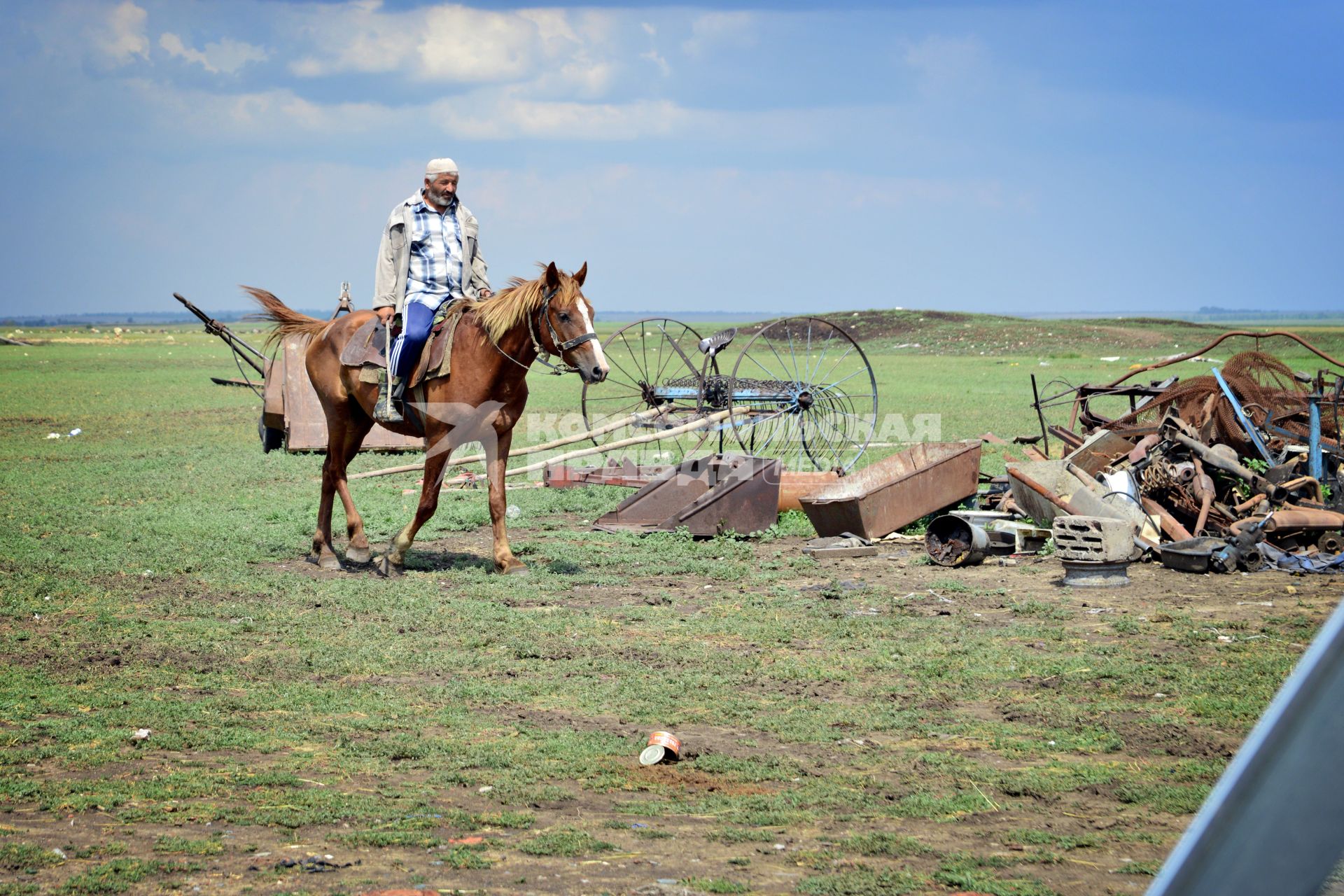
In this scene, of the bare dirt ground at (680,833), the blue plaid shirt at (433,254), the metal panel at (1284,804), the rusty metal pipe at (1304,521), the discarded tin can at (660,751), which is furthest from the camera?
the blue plaid shirt at (433,254)

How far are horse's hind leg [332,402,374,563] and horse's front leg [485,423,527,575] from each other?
112 cm

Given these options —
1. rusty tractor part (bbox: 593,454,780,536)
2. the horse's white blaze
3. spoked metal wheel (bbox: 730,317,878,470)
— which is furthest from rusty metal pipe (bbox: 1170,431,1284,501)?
the horse's white blaze

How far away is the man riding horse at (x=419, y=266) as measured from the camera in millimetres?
8547

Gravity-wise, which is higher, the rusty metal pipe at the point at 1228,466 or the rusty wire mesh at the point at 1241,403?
the rusty wire mesh at the point at 1241,403

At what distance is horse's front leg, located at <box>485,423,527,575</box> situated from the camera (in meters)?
8.45

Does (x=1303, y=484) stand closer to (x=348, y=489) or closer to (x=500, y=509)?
(x=500, y=509)

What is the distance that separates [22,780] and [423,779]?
1.47 meters

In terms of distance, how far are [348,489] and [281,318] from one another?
1796 millimetres

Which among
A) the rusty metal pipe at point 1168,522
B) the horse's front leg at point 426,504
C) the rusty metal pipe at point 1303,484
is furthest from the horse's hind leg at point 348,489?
the rusty metal pipe at point 1303,484

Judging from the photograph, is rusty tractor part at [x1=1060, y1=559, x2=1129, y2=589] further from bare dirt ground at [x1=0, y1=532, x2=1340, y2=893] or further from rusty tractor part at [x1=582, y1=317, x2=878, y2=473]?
rusty tractor part at [x1=582, y1=317, x2=878, y2=473]

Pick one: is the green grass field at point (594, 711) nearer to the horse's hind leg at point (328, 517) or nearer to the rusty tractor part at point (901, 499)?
the horse's hind leg at point (328, 517)

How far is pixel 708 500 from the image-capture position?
32.3 ft

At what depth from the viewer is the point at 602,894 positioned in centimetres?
334

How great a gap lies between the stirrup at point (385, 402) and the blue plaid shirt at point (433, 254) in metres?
0.62
